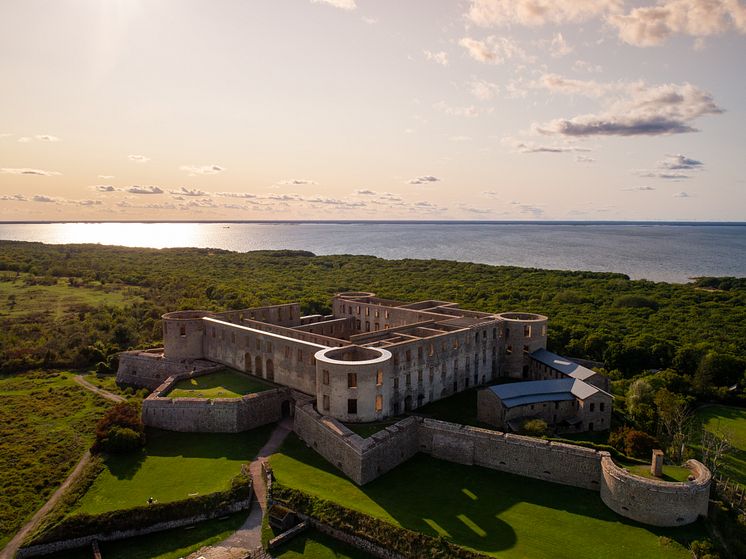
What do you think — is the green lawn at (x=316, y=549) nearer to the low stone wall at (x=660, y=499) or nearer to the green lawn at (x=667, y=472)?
the low stone wall at (x=660, y=499)

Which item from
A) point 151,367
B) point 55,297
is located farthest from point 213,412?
point 55,297

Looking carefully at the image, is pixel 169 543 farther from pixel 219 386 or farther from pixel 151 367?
pixel 151 367

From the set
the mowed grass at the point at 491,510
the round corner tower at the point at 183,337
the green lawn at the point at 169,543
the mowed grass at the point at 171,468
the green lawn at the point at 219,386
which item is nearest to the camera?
the mowed grass at the point at 491,510

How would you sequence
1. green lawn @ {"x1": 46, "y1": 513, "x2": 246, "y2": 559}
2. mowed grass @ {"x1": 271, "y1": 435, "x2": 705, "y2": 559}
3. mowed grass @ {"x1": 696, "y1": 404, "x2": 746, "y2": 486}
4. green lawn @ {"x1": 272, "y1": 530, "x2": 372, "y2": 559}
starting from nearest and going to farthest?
1. mowed grass @ {"x1": 271, "y1": 435, "x2": 705, "y2": 559}
2. green lawn @ {"x1": 272, "y1": 530, "x2": 372, "y2": 559}
3. green lawn @ {"x1": 46, "y1": 513, "x2": 246, "y2": 559}
4. mowed grass @ {"x1": 696, "y1": 404, "x2": 746, "y2": 486}

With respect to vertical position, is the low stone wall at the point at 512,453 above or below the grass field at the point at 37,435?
above

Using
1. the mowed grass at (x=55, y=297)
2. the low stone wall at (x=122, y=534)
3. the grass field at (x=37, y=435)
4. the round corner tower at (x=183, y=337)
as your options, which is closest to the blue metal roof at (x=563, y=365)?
the low stone wall at (x=122, y=534)

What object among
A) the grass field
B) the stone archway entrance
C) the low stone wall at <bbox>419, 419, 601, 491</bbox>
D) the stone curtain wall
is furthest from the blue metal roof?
the grass field

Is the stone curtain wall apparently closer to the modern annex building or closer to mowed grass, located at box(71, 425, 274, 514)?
the modern annex building
